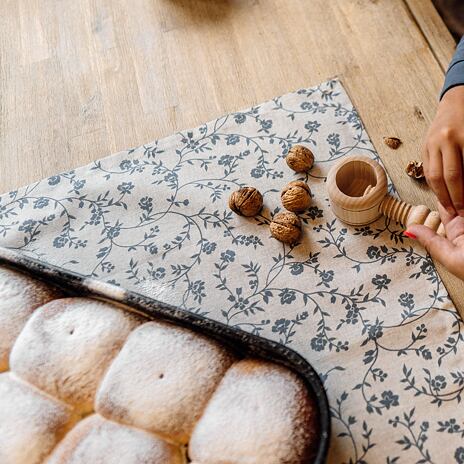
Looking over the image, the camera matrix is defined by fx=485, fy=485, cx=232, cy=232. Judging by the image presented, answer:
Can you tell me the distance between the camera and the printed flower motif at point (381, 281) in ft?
2.88

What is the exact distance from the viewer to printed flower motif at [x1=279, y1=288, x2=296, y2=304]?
89cm

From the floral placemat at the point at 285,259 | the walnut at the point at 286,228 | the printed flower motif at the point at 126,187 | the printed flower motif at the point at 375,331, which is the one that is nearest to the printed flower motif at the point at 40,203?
the floral placemat at the point at 285,259

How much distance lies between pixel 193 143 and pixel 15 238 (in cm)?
43

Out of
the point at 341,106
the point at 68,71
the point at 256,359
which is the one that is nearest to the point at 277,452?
the point at 256,359

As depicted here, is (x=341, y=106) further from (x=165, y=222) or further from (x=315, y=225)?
(x=165, y=222)

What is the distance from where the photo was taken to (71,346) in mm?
726

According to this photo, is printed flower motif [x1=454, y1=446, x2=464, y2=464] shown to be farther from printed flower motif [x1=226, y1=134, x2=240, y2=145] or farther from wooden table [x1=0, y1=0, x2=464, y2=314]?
printed flower motif [x1=226, y1=134, x2=240, y2=145]

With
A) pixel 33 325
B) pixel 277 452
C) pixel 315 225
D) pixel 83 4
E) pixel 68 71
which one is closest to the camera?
pixel 277 452

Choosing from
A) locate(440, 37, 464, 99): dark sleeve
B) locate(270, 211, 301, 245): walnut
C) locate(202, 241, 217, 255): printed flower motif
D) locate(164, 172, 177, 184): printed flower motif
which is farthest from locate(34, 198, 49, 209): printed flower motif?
locate(440, 37, 464, 99): dark sleeve

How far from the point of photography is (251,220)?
0.98 metres

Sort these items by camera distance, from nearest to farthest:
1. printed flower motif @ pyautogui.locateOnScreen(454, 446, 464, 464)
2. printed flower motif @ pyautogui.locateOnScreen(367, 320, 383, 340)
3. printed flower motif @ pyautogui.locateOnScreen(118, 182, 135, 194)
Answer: printed flower motif @ pyautogui.locateOnScreen(454, 446, 464, 464) < printed flower motif @ pyautogui.locateOnScreen(367, 320, 383, 340) < printed flower motif @ pyautogui.locateOnScreen(118, 182, 135, 194)

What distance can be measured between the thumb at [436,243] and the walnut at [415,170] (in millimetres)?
191

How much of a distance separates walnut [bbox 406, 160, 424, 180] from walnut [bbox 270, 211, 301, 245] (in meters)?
0.25

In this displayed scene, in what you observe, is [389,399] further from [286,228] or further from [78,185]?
[78,185]
